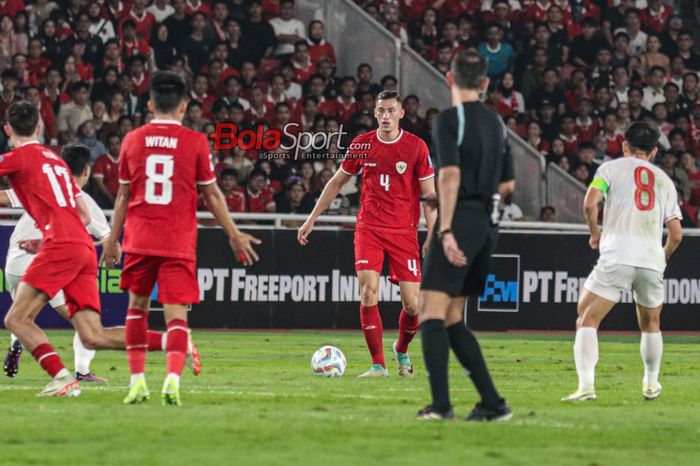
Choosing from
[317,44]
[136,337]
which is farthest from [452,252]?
[317,44]

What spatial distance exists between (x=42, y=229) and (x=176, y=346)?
1693 millimetres

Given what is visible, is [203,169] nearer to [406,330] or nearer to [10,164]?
[10,164]

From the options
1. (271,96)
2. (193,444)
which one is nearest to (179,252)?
(193,444)

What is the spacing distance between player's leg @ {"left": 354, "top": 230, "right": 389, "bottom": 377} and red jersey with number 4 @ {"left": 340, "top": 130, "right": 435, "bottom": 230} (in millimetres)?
166

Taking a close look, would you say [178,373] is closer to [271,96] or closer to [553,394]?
[553,394]

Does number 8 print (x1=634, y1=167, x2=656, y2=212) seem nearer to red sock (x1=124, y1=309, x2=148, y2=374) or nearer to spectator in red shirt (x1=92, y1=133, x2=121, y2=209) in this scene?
red sock (x1=124, y1=309, x2=148, y2=374)

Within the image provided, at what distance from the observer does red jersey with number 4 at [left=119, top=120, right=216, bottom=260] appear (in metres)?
9.32

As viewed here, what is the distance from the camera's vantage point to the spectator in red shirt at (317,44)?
24656 millimetres

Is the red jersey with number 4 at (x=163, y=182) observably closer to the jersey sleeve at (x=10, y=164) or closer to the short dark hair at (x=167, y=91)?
the short dark hair at (x=167, y=91)

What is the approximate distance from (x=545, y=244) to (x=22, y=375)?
36.6 feet

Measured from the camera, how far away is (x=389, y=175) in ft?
43.9

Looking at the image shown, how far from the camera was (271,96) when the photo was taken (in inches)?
923

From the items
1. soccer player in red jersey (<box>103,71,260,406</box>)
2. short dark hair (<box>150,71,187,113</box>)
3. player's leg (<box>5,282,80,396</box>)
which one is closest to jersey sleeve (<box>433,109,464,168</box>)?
soccer player in red jersey (<box>103,71,260,406</box>)

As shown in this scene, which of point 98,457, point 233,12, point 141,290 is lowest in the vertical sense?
point 98,457
